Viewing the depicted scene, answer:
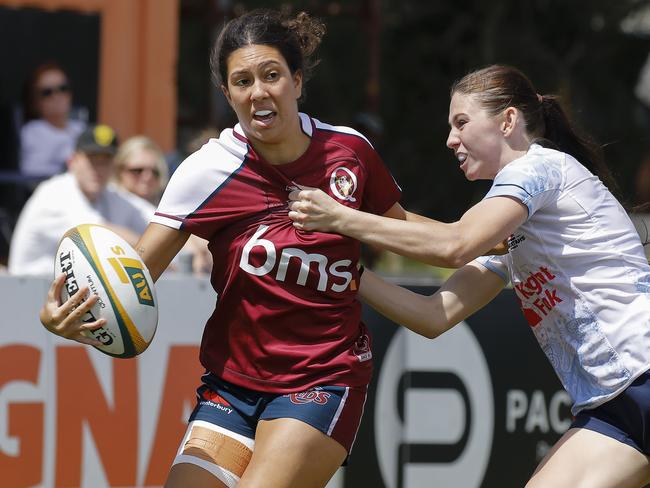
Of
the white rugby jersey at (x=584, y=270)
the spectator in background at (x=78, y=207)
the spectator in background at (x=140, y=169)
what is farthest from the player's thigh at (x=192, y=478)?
the spectator in background at (x=140, y=169)

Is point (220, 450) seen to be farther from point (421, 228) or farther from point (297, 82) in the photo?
point (297, 82)

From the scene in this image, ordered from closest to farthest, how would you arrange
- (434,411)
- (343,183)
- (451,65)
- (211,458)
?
(211,458), (343,183), (434,411), (451,65)

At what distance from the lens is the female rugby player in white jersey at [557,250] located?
425cm

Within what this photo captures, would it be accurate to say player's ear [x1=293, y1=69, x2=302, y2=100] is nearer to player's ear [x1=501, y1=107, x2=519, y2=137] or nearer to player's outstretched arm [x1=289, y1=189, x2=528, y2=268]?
player's outstretched arm [x1=289, y1=189, x2=528, y2=268]

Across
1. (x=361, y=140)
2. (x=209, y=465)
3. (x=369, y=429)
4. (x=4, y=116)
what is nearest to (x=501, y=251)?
(x=361, y=140)

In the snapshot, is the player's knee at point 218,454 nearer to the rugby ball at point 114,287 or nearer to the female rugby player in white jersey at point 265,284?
the female rugby player in white jersey at point 265,284

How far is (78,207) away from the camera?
766 centimetres

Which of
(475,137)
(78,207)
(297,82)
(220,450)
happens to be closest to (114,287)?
(220,450)

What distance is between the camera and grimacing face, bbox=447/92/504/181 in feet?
14.7

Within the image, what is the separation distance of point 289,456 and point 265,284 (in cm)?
60

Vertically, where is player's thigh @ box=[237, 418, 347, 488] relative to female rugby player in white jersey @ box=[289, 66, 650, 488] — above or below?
below

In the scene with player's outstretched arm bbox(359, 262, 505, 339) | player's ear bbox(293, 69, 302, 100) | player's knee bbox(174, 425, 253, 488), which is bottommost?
player's knee bbox(174, 425, 253, 488)

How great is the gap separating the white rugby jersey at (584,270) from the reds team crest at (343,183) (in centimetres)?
49

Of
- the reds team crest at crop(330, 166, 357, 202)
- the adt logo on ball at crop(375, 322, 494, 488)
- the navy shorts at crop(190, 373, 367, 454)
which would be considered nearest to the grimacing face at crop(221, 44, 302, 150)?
the reds team crest at crop(330, 166, 357, 202)
